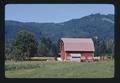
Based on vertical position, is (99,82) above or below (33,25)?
below

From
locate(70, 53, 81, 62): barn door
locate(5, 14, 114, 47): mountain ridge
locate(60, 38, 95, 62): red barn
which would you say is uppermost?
locate(5, 14, 114, 47): mountain ridge

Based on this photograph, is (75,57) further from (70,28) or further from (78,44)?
(70,28)

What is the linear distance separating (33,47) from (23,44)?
7 cm

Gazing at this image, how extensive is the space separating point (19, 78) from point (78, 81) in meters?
0.43

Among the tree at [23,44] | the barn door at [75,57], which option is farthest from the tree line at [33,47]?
the barn door at [75,57]

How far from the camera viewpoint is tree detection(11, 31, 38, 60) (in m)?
4.42

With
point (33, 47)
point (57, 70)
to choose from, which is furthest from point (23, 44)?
point (57, 70)

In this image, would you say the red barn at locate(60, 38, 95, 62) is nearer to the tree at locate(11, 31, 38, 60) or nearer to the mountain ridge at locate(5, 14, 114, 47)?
the mountain ridge at locate(5, 14, 114, 47)

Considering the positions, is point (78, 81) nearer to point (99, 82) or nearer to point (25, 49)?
point (99, 82)

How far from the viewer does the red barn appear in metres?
4.41

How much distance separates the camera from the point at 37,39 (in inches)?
175

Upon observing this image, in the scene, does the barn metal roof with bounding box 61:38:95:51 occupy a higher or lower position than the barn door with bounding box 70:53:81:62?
higher

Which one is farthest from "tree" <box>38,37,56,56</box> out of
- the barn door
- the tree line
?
the barn door

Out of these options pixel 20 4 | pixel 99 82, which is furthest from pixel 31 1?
pixel 99 82
